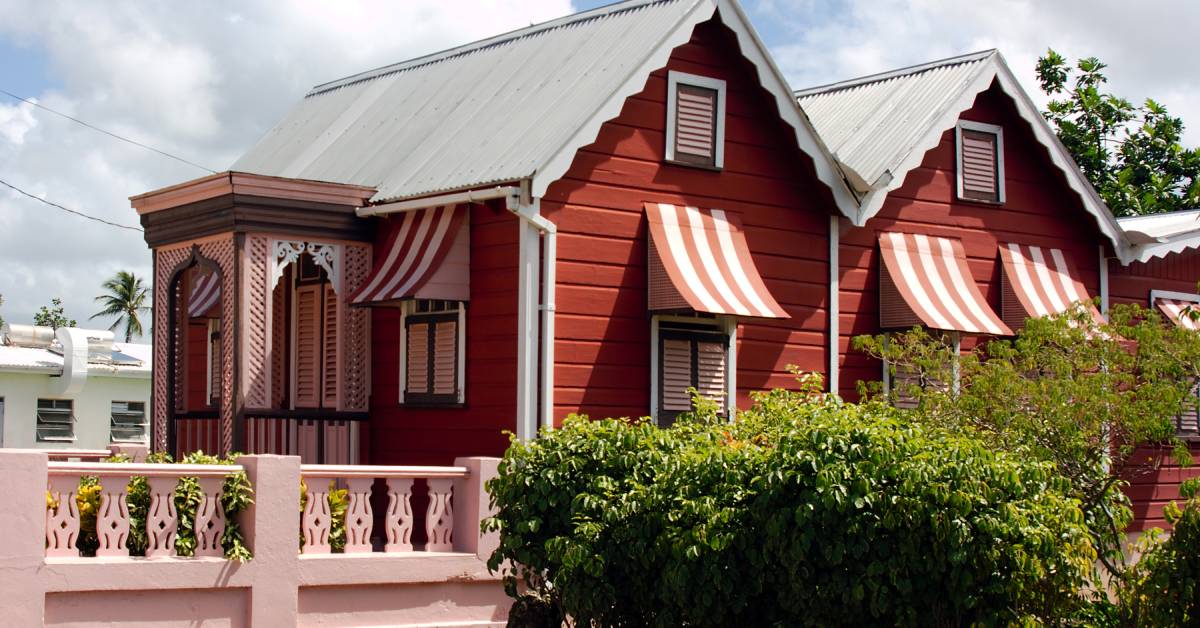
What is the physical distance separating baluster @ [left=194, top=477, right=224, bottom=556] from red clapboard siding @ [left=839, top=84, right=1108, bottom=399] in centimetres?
886

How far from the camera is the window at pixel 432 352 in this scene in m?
18.5

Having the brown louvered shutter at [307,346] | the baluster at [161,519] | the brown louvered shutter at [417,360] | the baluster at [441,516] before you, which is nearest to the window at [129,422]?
the brown louvered shutter at [307,346]

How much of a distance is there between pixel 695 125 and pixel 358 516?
6593 millimetres

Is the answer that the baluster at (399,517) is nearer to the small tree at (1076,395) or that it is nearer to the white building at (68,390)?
the small tree at (1076,395)

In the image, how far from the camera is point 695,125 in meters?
19.2

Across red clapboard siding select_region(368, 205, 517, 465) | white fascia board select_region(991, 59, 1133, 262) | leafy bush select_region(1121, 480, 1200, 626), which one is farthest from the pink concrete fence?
white fascia board select_region(991, 59, 1133, 262)

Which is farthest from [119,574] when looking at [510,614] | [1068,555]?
[1068,555]

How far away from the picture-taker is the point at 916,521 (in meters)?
11.5

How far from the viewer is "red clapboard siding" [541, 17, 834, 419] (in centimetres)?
1795

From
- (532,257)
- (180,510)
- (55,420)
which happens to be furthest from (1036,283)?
(55,420)

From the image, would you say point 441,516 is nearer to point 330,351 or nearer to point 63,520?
point 63,520

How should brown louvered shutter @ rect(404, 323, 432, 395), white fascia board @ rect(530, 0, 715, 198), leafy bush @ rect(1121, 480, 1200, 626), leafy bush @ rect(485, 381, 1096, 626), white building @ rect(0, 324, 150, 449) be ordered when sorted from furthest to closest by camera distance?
white building @ rect(0, 324, 150, 449) < brown louvered shutter @ rect(404, 323, 432, 395) < white fascia board @ rect(530, 0, 715, 198) < leafy bush @ rect(485, 381, 1096, 626) < leafy bush @ rect(1121, 480, 1200, 626)

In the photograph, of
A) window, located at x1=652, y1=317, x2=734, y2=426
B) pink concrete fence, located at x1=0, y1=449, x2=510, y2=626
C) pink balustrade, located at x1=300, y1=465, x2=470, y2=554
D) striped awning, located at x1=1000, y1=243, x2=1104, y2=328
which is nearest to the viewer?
pink concrete fence, located at x1=0, y1=449, x2=510, y2=626

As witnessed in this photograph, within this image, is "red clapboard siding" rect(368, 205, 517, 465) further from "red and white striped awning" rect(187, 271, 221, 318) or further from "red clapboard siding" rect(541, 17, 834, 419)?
"red and white striped awning" rect(187, 271, 221, 318)
